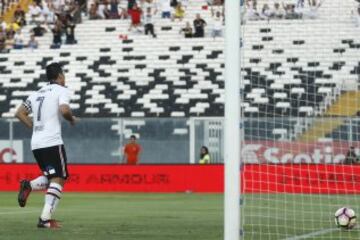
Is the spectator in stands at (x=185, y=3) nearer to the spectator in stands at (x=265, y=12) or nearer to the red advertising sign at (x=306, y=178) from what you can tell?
the spectator in stands at (x=265, y=12)

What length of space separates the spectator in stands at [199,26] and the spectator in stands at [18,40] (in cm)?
749

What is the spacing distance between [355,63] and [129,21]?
13.0m

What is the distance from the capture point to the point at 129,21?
146ft

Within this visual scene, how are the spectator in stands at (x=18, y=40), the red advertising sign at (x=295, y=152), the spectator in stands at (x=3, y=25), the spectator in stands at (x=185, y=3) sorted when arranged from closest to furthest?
the red advertising sign at (x=295, y=152), the spectator in stands at (x=185, y=3), the spectator in stands at (x=18, y=40), the spectator in stands at (x=3, y=25)

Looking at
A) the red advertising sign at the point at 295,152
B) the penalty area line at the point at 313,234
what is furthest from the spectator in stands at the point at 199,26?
the penalty area line at the point at 313,234

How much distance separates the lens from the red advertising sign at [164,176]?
2928 centimetres

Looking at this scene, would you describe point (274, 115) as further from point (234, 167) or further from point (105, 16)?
point (234, 167)

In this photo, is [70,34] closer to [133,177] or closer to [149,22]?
[149,22]

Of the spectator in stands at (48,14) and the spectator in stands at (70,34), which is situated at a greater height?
the spectator in stands at (48,14)

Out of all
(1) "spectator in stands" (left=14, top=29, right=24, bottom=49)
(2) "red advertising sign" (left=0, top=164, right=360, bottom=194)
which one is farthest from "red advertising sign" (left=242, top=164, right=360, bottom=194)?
(1) "spectator in stands" (left=14, top=29, right=24, bottom=49)

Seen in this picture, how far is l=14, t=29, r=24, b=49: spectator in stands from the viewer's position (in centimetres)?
4425

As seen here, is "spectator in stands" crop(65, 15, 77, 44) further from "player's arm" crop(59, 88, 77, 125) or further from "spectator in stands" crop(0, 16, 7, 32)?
"player's arm" crop(59, 88, 77, 125)

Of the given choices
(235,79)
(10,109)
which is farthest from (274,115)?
(235,79)

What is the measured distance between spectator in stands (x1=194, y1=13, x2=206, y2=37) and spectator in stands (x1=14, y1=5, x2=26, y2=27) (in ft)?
26.5
